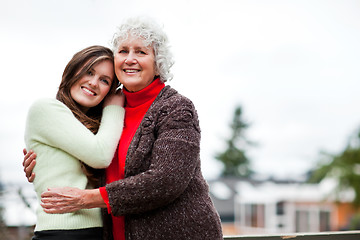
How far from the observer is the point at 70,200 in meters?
1.66

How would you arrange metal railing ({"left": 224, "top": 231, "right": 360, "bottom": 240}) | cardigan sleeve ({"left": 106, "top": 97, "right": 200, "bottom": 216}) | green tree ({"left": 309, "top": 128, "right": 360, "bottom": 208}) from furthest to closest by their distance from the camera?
green tree ({"left": 309, "top": 128, "right": 360, "bottom": 208})
metal railing ({"left": 224, "top": 231, "right": 360, "bottom": 240})
cardigan sleeve ({"left": 106, "top": 97, "right": 200, "bottom": 216})

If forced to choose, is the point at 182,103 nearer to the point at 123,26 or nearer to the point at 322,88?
the point at 123,26

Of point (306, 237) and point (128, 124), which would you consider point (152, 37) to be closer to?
point (128, 124)

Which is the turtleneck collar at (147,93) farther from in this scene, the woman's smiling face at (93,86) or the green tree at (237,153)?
the green tree at (237,153)

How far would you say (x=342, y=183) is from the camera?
22453 millimetres

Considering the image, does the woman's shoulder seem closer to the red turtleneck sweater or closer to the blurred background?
the red turtleneck sweater

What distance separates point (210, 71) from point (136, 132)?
4242 centimetres

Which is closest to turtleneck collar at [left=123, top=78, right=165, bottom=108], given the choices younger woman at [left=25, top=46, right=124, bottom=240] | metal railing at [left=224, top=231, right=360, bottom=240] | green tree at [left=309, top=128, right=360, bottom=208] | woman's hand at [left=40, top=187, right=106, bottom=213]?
younger woman at [left=25, top=46, right=124, bottom=240]

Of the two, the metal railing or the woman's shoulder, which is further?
the metal railing

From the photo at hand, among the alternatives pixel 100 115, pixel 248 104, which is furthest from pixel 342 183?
pixel 248 104

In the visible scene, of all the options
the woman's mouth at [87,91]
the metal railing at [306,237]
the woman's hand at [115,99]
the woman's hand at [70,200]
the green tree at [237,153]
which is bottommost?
the green tree at [237,153]

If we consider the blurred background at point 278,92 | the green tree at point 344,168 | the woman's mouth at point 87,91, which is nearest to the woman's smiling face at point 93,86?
the woman's mouth at point 87,91

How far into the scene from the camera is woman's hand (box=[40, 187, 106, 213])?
1.65 meters

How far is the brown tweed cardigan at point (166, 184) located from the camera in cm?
163
